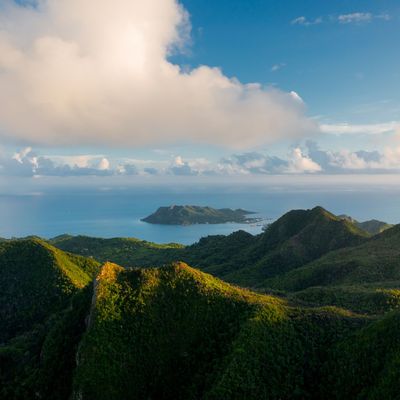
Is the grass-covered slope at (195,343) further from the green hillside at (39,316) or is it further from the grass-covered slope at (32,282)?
the grass-covered slope at (32,282)

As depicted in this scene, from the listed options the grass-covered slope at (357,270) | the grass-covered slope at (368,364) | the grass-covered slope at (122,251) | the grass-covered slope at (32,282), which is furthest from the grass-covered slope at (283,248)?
the grass-covered slope at (368,364)

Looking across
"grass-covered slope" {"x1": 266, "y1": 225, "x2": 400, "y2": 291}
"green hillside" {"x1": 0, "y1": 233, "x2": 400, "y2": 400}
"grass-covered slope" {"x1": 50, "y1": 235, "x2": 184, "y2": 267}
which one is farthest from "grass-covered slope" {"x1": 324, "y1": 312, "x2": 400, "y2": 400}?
"grass-covered slope" {"x1": 50, "y1": 235, "x2": 184, "y2": 267}

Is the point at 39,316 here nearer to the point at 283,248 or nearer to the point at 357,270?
the point at 357,270

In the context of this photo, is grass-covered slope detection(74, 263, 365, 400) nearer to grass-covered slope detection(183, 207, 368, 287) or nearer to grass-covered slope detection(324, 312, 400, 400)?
grass-covered slope detection(324, 312, 400, 400)

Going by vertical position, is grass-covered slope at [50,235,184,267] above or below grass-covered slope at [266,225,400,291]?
below

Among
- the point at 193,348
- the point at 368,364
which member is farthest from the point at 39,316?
the point at 368,364

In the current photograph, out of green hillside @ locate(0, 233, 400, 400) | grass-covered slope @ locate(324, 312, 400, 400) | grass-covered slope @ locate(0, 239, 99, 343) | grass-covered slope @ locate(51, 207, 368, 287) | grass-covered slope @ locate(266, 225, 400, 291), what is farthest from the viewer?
grass-covered slope @ locate(51, 207, 368, 287)
